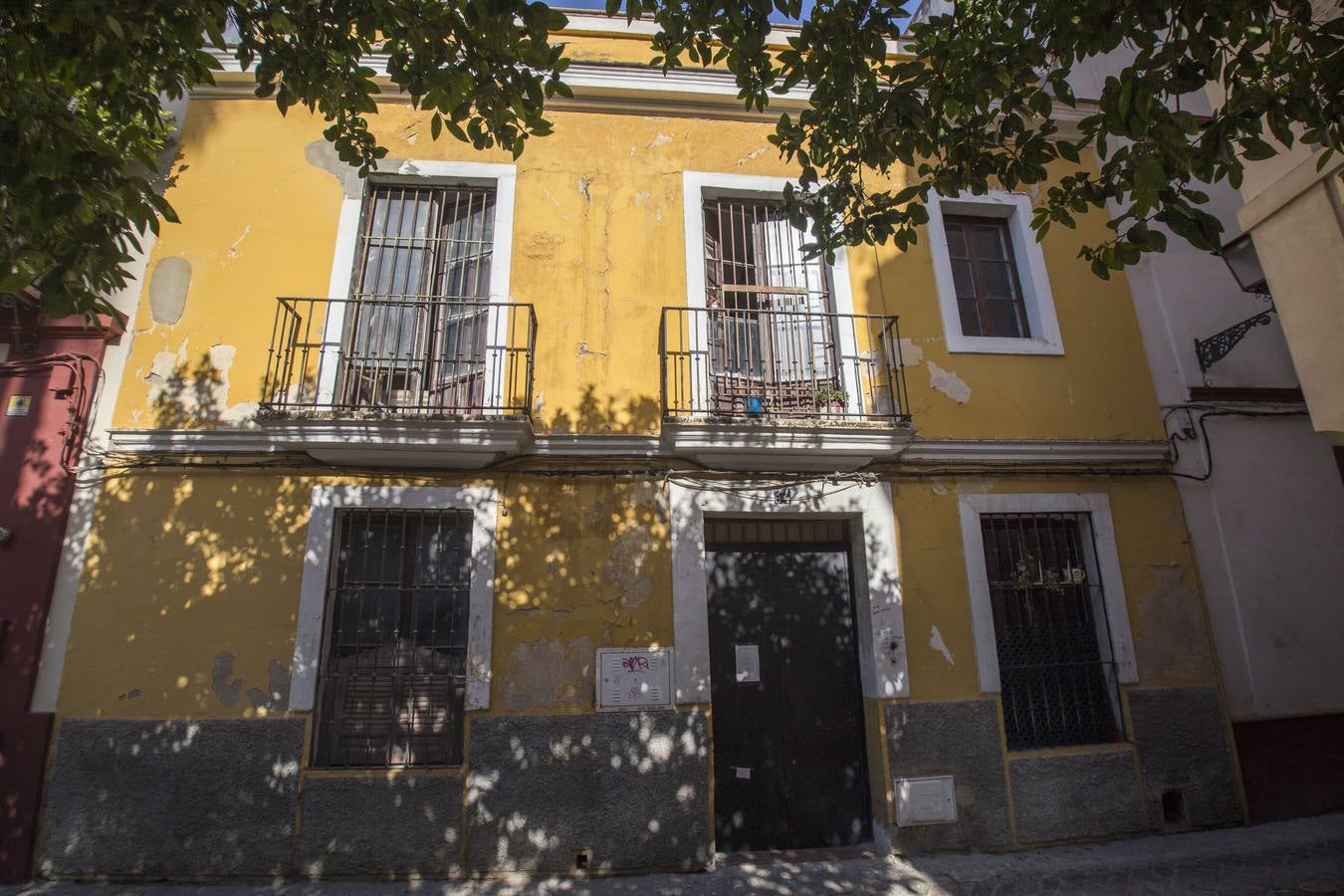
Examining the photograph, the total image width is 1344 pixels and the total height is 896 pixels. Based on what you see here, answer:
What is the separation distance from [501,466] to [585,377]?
1055 millimetres

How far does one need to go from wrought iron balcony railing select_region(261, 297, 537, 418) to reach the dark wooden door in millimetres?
2433

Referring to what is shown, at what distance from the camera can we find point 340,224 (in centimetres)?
630

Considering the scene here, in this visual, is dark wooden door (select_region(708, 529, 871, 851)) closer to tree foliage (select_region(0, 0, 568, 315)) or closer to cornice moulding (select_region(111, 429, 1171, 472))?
cornice moulding (select_region(111, 429, 1171, 472))

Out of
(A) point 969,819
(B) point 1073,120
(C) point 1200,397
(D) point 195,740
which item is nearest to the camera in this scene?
(D) point 195,740

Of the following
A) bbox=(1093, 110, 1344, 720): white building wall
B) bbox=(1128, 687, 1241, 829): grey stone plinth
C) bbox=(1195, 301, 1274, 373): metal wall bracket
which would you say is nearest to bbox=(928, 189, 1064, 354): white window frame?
bbox=(1093, 110, 1344, 720): white building wall

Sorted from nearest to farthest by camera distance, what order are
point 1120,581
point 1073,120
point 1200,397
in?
point 1120,581 < point 1200,397 < point 1073,120

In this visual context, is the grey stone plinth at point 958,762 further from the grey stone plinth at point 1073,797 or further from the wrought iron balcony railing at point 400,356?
the wrought iron balcony railing at point 400,356

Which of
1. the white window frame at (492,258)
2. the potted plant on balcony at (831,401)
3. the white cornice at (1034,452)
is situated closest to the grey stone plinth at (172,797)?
the white window frame at (492,258)

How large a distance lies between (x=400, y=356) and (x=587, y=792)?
3938 mm

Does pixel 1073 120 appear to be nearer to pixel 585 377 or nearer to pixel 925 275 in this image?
pixel 925 275

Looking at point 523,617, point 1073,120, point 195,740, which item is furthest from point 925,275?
point 195,740

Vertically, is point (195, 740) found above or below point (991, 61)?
below

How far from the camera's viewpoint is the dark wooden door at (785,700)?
566cm

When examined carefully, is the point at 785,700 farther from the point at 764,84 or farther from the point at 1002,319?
the point at 764,84
